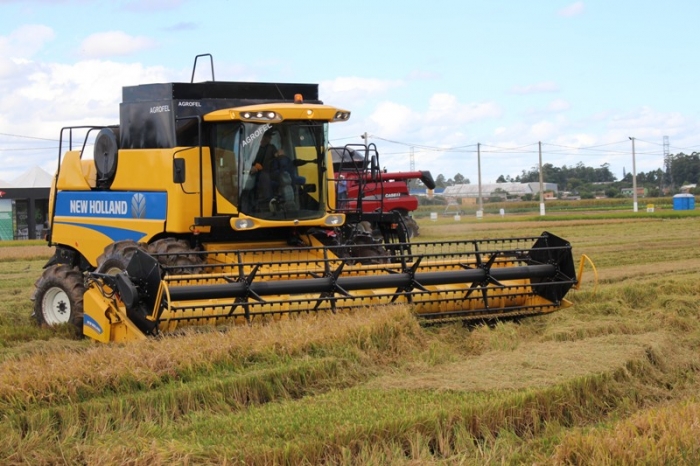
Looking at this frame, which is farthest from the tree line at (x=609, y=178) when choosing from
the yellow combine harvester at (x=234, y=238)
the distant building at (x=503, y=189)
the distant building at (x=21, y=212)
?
the yellow combine harvester at (x=234, y=238)

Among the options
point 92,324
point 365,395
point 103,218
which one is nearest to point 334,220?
point 103,218

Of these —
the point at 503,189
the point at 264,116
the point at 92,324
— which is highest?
the point at 503,189

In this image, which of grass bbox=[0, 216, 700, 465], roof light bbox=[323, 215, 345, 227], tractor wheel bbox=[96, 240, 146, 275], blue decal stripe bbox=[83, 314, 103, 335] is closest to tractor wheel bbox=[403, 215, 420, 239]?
roof light bbox=[323, 215, 345, 227]

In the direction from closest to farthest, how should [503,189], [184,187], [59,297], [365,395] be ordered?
[365,395]
[184,187]
[59,297]
[503,189]

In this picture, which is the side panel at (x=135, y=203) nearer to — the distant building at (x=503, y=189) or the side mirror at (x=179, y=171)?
the side mirror at (x=179, y=171)

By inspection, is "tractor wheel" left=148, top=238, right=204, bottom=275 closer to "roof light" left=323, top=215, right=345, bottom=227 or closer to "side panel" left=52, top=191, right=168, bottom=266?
"side panel" left=52, top=191, right=168, bottom=266

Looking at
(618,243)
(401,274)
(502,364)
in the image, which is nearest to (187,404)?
(502,364)

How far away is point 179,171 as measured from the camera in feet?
29.8

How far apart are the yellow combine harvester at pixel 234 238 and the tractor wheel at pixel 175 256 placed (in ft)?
0.06

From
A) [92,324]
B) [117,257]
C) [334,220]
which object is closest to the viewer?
[92,324]

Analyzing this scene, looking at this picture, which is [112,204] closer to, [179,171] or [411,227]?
[179,171]

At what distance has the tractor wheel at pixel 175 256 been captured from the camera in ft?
27.5

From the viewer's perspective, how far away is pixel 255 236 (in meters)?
9.85

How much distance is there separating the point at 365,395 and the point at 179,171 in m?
4.23
